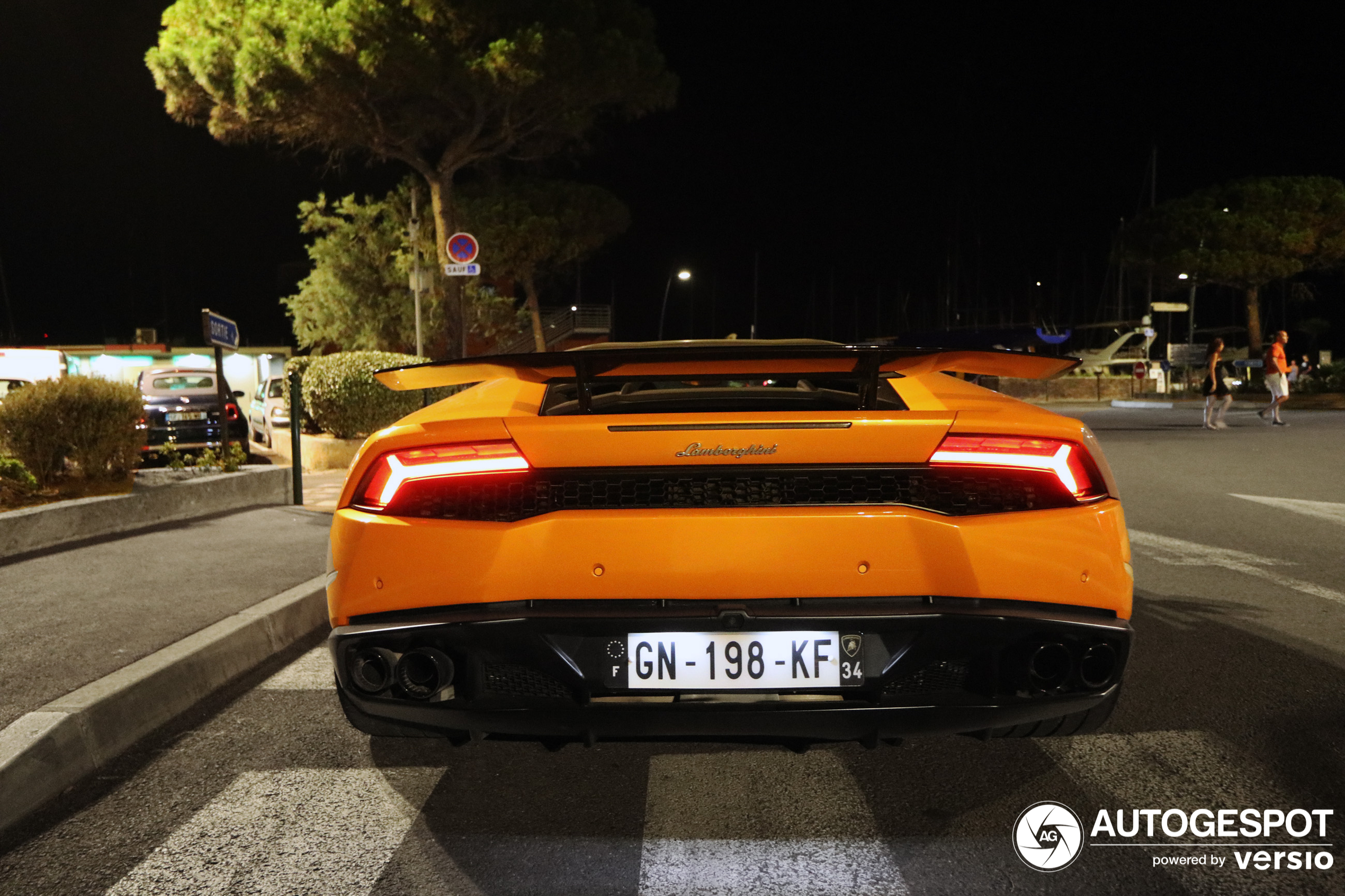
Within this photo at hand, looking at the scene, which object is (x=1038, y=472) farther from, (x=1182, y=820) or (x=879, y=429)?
(x=1182, y=820)

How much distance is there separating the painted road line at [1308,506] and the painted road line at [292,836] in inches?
320

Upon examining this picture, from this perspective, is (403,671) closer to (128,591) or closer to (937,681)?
(937,681)

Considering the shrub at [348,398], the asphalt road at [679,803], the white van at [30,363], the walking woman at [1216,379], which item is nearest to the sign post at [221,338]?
the shrub at [348,398]

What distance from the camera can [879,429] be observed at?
103 inches

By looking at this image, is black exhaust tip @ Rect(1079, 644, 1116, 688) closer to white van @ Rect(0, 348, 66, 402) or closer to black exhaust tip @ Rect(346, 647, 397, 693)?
black exhaust tip @ Rect(346, 647, 397, 693)

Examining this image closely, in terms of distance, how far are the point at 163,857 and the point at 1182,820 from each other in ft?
8.61

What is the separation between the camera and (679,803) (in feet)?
9.82

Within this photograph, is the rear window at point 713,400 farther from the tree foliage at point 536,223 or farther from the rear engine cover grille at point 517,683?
the tree foliage at point 536,223

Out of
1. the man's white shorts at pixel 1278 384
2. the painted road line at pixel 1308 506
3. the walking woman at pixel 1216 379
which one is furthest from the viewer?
the man's white shorts at pixel 1278 384

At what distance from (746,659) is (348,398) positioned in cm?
1294

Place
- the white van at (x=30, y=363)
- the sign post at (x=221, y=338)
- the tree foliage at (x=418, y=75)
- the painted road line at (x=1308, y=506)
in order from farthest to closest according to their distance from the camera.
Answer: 1. the tree foliage at (x=418, y=75)
2. the white van at (x=30, y=363)
3. the sign post at (x=221, y=338)
4. the painted road line at (x=1308, y=506)

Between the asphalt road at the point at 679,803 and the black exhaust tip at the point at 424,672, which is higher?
the black exhaust tip at the point at 424,672

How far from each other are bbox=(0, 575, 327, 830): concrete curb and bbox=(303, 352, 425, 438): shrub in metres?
9.87

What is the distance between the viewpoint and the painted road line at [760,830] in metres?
2.50
